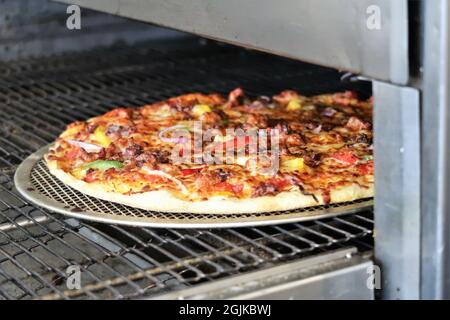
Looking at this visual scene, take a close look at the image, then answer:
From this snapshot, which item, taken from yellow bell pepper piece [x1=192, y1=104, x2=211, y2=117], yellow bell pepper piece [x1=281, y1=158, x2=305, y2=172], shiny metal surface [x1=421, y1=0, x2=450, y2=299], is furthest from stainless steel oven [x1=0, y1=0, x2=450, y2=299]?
yellow bell pepper piece [x1=192, y1=104, x2=211, y2=117]

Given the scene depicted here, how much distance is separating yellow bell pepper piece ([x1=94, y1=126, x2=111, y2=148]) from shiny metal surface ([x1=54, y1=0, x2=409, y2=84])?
101cm

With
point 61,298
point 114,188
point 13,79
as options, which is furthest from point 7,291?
point 13,79

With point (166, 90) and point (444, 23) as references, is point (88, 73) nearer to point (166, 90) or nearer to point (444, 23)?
point (166, 90)

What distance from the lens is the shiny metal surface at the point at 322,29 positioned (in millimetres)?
2111

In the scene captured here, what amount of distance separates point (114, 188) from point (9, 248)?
44cm

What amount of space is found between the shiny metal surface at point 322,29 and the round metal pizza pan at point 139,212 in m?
0.62

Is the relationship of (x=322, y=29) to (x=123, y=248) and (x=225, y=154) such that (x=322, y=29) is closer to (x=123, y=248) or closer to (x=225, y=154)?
(x=123, y=248)

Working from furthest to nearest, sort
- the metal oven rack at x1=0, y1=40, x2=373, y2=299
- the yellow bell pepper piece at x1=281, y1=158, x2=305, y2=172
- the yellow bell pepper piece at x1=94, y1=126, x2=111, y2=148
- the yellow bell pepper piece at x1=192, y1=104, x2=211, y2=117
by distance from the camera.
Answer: the yellow bell pepper piece at x1=192, y1=104, x2=211, y2=117 < the yellow bell pepper piece at x1=94, y1=126, x2=111, y2=148 < the yellow bell pepper piece at x1=281, y1=158, x2=305, y2=172 < the metal oven rack at x1=0, y1=40, x2=373, y2=299

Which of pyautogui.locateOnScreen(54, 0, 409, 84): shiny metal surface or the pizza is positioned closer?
pyautogui.locateOnScreen(54, 0, 409, 84): shiny metal surface

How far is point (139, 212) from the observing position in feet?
9.84

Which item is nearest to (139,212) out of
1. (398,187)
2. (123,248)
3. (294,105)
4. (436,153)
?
(123,248)

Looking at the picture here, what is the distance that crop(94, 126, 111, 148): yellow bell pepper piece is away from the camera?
12.0ft

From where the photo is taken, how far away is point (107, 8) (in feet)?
10.9

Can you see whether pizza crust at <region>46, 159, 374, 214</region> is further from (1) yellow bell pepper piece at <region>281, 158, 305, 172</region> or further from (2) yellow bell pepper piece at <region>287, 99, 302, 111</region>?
(2) yellow bell pepper piece at <region>287, 99, 302, 111</region>
